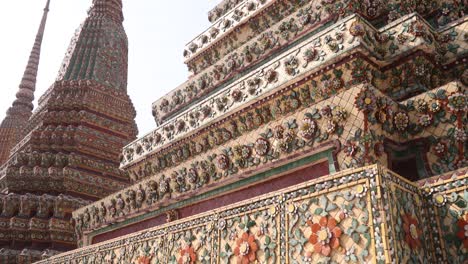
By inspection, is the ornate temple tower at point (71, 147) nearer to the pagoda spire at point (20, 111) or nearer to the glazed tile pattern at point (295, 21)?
the glazed tile pattern at point (295, 21)

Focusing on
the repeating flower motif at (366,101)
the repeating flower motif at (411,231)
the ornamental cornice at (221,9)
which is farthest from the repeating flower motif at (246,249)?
the ornamental cornice at (221,9)

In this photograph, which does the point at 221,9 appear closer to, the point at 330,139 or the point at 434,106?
the point at 330,139

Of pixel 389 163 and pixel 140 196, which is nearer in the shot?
pixel 389 163

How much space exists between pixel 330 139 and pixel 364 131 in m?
0.39

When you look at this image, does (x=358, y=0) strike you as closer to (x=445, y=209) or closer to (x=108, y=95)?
(x=445, y=209)

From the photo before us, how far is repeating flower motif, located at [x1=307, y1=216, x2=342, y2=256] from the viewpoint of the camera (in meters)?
2.78

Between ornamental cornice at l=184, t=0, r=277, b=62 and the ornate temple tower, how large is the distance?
468 centimetres

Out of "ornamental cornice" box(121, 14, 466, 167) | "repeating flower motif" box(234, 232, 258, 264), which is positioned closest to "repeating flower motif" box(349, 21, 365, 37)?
"ornamental cornice" box(121, 14, 466, 167)

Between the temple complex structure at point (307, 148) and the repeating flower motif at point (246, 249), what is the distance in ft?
0.04

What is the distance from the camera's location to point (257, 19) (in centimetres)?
704

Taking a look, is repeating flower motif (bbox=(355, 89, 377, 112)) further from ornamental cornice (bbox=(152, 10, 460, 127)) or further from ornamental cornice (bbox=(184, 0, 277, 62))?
ornamental cornice (bbox=(184, 0, 277, 62))

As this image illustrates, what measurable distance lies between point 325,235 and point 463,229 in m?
Answer: 0.83

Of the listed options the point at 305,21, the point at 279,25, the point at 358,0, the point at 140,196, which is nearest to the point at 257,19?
the point at 279,25

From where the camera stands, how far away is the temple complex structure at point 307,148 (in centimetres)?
278
